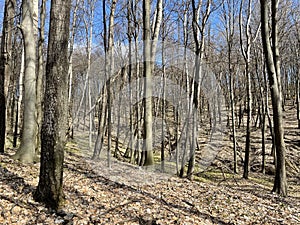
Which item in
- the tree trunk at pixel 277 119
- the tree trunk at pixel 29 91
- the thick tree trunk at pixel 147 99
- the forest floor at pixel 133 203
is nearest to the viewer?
the forest floor at pixel 133 203

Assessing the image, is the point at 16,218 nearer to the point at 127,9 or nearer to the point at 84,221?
the point at 84,221

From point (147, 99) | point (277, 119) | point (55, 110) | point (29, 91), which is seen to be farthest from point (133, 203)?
point (277, 119)

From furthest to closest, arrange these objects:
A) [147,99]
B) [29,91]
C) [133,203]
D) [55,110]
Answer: [147,99] → [29,91] → [133,203] → [55,110]

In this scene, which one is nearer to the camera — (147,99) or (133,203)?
(133,203)

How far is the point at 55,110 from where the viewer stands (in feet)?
13.2

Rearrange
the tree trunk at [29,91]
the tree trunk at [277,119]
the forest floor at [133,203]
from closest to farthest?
the forest floor at [133,203] → the tree trunk at [29,91] → the tree trunk at [277,119]

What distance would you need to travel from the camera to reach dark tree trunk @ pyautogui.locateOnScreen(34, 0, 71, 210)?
4008mm

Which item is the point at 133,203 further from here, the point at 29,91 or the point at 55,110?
the point at 29,91

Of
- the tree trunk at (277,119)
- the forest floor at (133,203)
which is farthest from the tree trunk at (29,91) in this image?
the tree trunk at (277,119)

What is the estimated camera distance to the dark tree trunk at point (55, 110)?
401 centimetres

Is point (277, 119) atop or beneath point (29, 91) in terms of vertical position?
beneath

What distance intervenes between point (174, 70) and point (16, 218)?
668 inches

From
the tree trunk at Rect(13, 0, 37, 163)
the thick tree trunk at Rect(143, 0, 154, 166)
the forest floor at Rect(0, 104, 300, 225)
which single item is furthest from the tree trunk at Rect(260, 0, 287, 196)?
the tree trunk at Rect(13, 0, 37, 163)

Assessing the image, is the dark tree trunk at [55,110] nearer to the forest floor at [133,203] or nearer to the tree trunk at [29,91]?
the forest floor at [133,203]
